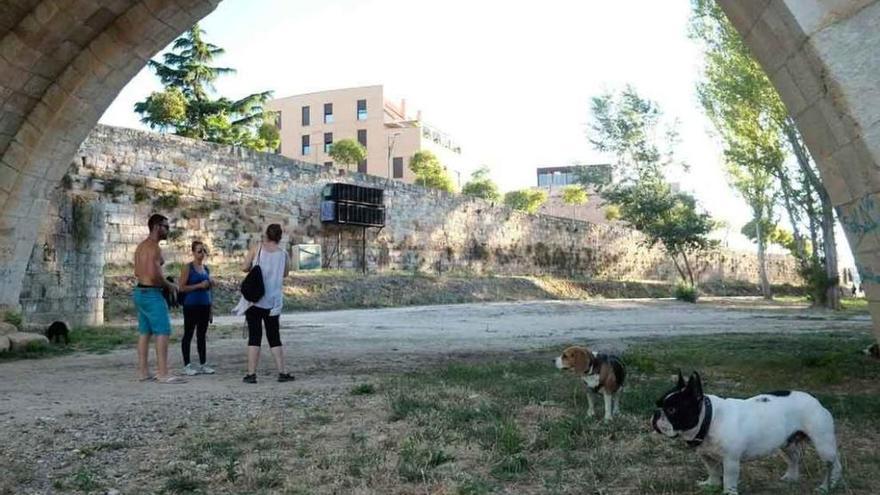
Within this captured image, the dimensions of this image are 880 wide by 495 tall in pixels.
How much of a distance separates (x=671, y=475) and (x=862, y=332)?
1059cm

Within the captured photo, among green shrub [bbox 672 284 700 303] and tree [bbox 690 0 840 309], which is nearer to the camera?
tree [bbox 690 0 840 309]

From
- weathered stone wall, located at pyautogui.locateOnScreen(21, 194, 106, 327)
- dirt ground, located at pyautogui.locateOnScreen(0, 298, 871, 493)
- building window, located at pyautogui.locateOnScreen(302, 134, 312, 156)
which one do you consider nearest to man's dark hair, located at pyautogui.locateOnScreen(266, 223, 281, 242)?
dirt ground, located at pyautogui.locateOnScreen(0, 298, 871, 493)

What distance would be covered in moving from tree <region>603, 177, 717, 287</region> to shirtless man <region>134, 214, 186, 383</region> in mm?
25665

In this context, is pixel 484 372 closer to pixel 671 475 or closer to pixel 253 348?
pixel 253 348

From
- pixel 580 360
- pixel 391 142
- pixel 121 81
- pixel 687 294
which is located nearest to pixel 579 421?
pixel 580 360

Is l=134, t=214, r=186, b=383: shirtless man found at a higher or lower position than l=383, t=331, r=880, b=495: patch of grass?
higher

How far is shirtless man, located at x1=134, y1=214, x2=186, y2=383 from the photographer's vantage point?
21.8 feet

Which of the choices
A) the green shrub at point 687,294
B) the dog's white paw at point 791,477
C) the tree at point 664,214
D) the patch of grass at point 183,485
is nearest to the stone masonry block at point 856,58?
the dog's white paw at point 791,477

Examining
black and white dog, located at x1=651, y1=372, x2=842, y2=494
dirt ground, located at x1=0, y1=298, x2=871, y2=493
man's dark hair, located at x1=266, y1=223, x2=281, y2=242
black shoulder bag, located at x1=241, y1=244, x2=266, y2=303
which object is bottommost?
dirt ground, located at x1=0, y1=298, x2=871, y2=493

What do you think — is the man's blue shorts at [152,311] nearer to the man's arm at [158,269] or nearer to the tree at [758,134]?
the man's arm at [158,269]

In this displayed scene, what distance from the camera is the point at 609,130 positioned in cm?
2970

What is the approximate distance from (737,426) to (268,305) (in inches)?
185

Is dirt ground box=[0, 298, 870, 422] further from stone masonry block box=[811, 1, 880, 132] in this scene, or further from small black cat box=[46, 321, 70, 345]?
stone masonry block box=[811, 1, 880, 132]

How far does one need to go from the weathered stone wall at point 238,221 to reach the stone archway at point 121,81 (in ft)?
9.91
